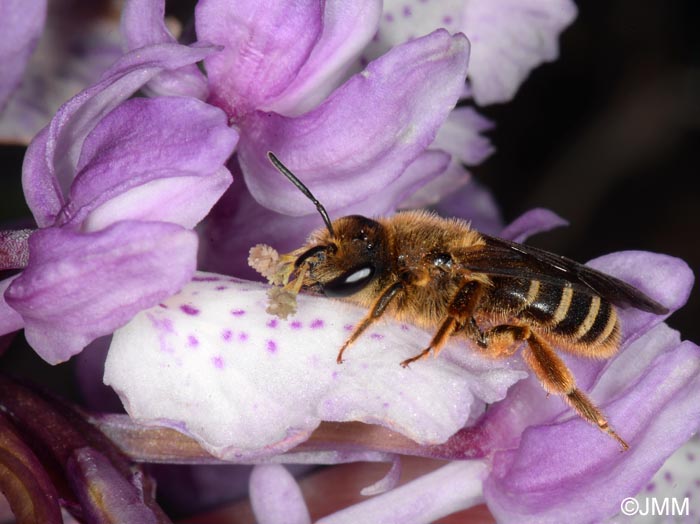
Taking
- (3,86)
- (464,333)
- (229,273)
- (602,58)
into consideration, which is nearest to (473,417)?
(464,333)

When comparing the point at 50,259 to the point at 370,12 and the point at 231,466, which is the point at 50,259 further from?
the point at 231,466

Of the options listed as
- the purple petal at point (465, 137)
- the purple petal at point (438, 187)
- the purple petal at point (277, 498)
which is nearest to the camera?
the purple petal at point (277, 498)

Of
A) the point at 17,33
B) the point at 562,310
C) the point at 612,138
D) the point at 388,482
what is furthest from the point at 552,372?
the point at 612,138

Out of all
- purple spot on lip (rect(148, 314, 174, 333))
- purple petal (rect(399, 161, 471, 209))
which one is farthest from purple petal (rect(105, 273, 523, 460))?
purple petal (rect(399, 161, 471, 209))

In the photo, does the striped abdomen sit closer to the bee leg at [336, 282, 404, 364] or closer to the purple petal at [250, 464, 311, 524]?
the bee leg at [336, 282, 404, 364]

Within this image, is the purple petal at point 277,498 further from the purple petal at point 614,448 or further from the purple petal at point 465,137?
the purple petal at point 465,137

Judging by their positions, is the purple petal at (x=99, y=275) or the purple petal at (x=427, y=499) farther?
the purple petal at (x=427, y=499)

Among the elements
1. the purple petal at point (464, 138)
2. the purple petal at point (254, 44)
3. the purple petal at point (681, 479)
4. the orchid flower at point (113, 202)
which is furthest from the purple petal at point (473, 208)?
the orchid flower at point (113, 202)
